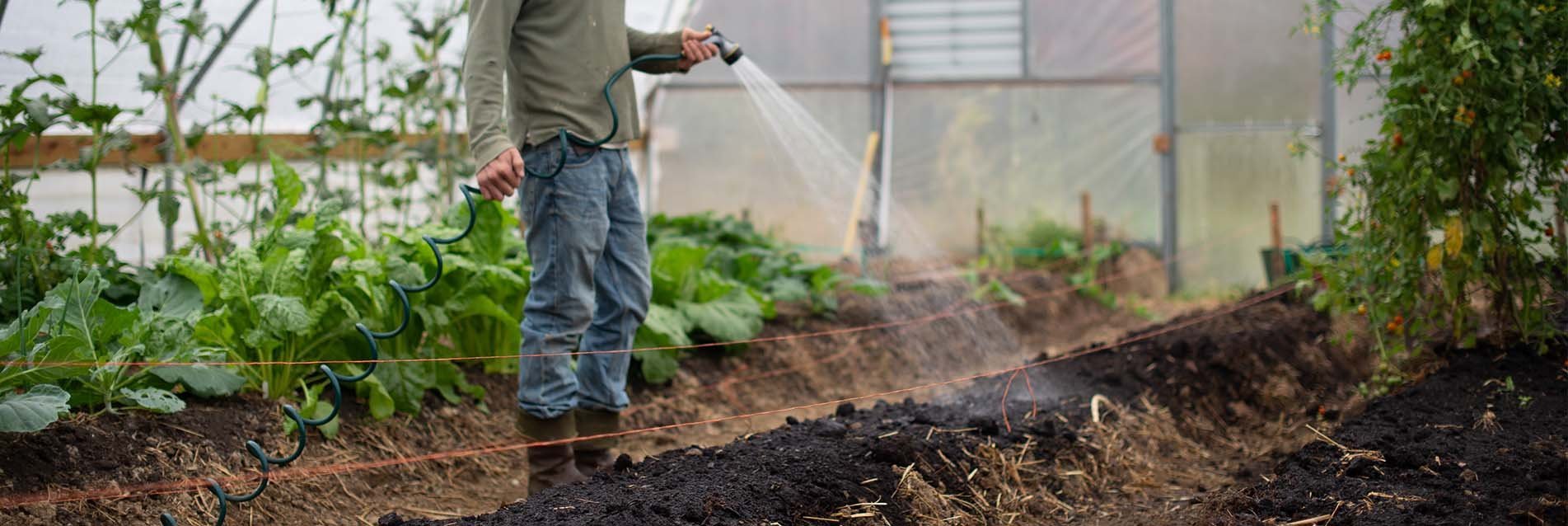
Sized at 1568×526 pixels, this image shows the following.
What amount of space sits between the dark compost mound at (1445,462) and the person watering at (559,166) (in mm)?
1441

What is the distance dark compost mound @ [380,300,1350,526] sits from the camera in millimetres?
2275

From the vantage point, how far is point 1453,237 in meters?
3.11

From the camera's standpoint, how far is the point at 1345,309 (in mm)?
3555

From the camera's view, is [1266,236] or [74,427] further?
[1266,236]

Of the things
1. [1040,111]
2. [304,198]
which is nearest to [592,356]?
[304,198]

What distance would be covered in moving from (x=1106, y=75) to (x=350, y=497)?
643 cm

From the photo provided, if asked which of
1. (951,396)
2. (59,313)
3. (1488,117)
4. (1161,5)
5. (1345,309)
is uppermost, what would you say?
(1161,5)

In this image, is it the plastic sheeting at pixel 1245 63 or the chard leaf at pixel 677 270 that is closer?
the chard leaf at pixel 677 270

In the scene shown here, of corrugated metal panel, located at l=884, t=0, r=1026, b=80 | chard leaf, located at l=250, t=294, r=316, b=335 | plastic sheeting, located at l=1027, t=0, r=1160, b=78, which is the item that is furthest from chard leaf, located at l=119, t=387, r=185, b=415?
plastic sheeting, located at l=1027, t=0, r=1160, b=78

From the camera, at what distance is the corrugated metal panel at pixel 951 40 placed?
8.22m

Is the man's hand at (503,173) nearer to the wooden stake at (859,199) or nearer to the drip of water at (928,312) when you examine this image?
the drip of water at (928,312)

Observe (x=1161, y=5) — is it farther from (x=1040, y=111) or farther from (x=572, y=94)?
(x=572, y=94)

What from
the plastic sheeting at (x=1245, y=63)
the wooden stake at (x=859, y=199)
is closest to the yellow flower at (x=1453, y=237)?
the wooden stake at (x=859, y=199)

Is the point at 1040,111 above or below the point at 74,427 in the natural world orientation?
above
